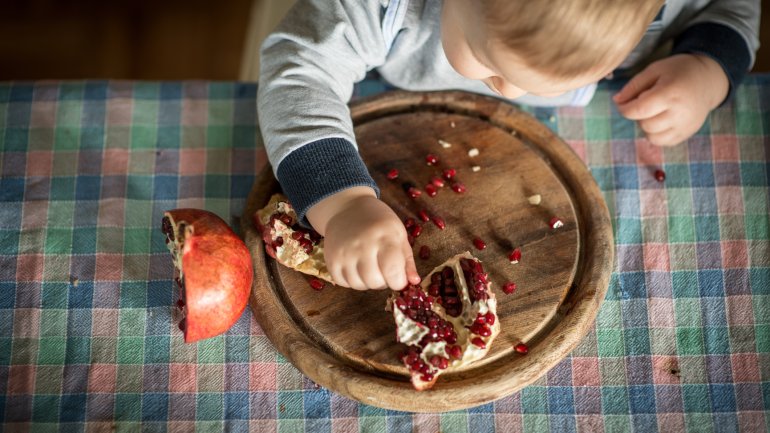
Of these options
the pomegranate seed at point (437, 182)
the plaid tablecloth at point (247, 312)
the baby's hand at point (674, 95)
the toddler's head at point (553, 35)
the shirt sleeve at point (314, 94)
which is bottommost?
the plaid tablecloth at point (247, 312)

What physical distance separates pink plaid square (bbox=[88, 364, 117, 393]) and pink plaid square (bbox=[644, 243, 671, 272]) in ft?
3.33

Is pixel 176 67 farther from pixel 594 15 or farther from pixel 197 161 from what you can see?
pixel 594 15

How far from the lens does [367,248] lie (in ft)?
3.64

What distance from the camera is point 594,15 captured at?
35.0 inches

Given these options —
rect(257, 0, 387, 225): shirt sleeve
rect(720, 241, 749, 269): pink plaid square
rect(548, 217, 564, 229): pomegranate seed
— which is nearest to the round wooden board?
rect(548, 217, 564, 229): pomegranate seed

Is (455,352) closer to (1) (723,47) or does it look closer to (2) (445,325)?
(2) (445,325)

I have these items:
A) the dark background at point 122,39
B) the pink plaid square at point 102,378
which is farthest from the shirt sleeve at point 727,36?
the dark background at point 122,39

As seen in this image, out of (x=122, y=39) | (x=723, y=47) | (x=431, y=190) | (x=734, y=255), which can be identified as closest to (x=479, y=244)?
(x=431, y=190)

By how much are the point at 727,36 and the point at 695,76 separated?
123 millimetres

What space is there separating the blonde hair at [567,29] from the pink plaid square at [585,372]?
560mm

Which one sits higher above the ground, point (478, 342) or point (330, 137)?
point (330, 137)

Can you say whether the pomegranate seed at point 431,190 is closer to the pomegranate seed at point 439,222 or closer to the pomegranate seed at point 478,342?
the pomegranate seed at point 439,222

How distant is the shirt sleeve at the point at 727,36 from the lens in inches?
53.3

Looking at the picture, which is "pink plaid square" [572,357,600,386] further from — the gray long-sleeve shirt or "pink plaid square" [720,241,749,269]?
the gray long-sleeve shirt
